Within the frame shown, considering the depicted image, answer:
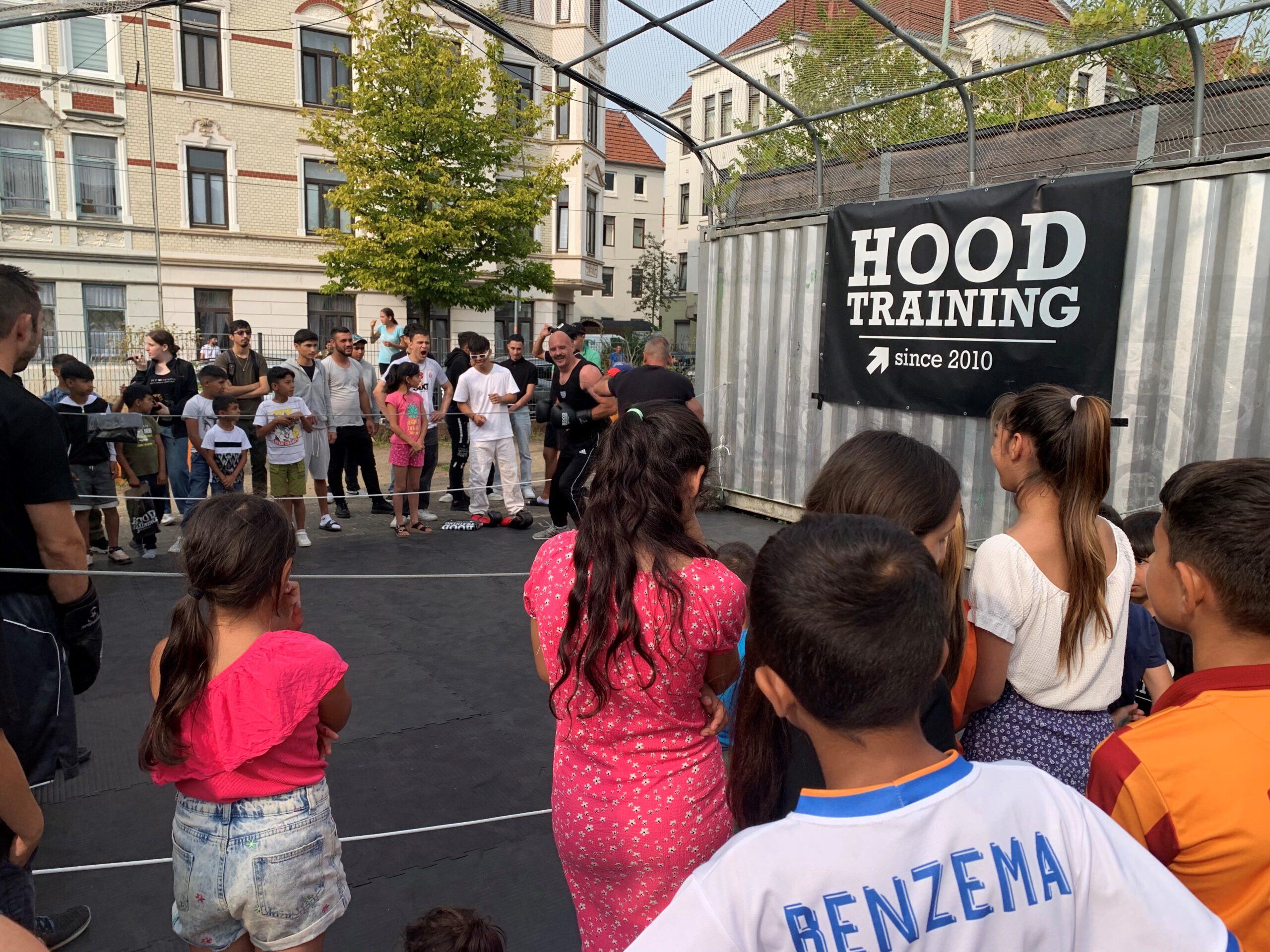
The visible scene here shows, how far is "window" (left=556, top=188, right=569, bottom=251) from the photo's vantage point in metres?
32.6

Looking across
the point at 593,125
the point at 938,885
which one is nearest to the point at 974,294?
the point at 938,885

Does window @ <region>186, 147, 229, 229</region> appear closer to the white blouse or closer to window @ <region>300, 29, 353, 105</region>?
window @ <region>300, 29, 353, 105</region>

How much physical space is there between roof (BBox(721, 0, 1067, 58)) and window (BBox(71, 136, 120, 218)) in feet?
64.6

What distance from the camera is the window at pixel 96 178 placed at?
22875mm

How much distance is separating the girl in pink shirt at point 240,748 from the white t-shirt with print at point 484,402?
258 inches

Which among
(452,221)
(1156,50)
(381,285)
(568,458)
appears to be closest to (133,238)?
(381,285)

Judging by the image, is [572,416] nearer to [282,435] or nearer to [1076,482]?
[282,435]

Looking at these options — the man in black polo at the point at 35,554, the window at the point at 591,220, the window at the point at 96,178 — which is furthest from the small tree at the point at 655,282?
the man in black polo at the point at 35,554

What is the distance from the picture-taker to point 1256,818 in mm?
1252

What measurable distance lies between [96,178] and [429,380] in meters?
19.5

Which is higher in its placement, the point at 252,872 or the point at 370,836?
the point at 252,872

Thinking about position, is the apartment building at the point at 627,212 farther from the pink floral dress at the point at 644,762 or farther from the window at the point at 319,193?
the pink floral dress at the point at 644,762

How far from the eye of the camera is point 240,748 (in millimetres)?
1988

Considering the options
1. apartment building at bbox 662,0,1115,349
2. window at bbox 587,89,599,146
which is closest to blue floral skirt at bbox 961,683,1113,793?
apartment building at bbox 662,0,1115,349
